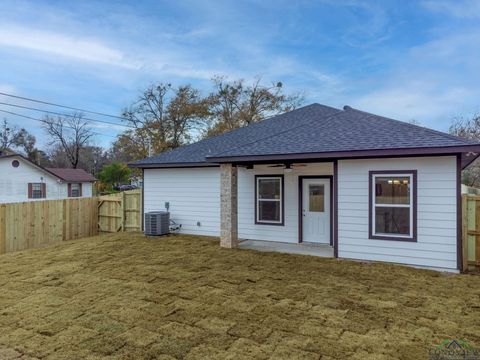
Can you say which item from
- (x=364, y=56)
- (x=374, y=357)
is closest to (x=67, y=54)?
(x=364, y=56)

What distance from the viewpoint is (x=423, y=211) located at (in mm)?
6586

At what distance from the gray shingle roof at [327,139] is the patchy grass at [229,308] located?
260cm

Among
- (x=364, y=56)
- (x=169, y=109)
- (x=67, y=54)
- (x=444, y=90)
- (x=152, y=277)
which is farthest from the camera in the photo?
(x=169, y=109)

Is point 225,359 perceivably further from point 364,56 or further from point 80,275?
point 364,56

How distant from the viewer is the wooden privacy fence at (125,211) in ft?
39.5

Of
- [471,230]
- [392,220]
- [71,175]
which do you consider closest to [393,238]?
[392,220]

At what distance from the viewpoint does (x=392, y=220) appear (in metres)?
6.91

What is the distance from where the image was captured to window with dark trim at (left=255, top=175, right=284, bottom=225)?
31.0ft

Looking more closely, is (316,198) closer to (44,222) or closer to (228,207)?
(228,207)

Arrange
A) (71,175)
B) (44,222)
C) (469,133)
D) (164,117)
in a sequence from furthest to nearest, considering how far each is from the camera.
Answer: (164,117), (71,175), (469,133), (44,222)

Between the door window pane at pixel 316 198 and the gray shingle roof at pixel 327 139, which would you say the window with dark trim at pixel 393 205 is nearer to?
the gray shingle roof at pixel 327 139

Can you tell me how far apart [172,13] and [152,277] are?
10.1 m

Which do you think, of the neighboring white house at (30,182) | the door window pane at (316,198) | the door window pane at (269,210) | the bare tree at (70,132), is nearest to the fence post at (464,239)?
the door window pane at (316,198)

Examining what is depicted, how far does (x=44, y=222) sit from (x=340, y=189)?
9.45 metres
